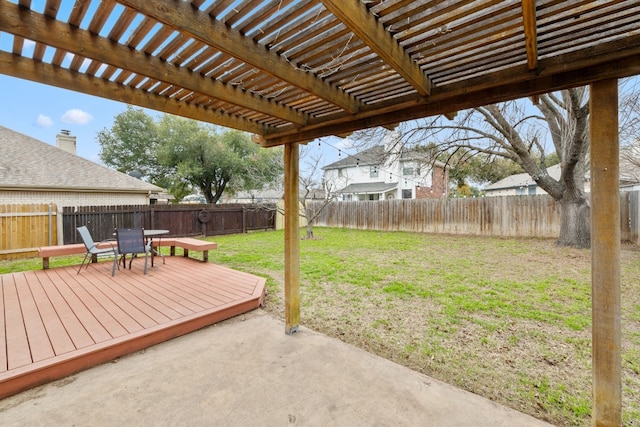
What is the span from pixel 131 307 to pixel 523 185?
23428 millimetres

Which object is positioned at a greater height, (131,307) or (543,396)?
(131,307)

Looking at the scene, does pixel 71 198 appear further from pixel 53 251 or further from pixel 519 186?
pixel 519 186

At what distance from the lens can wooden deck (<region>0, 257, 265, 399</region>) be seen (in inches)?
95.0

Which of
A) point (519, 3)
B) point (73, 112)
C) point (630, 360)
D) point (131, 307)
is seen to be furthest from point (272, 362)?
point (73, 112)

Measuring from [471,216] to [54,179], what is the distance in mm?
14659

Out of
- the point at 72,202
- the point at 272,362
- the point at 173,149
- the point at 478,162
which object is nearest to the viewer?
the point at 272,362

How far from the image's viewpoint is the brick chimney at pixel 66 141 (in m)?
12.4

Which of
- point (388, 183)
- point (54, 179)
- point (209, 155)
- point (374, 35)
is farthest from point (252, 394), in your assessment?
point (388, 183)

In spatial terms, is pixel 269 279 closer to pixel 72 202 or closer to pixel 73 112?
pixel 72 202

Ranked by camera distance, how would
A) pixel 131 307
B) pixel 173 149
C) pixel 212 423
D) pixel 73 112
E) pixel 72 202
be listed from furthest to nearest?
pixel 73 112 < pixel 173 149 < pixel 72 202 < pixel 131 307 < pixel 212 423

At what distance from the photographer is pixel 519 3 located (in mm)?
1229

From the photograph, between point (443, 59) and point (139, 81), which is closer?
point (443, 59)

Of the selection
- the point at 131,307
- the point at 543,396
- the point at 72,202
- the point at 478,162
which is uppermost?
the point at 478,162

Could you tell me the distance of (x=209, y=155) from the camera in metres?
15.7
